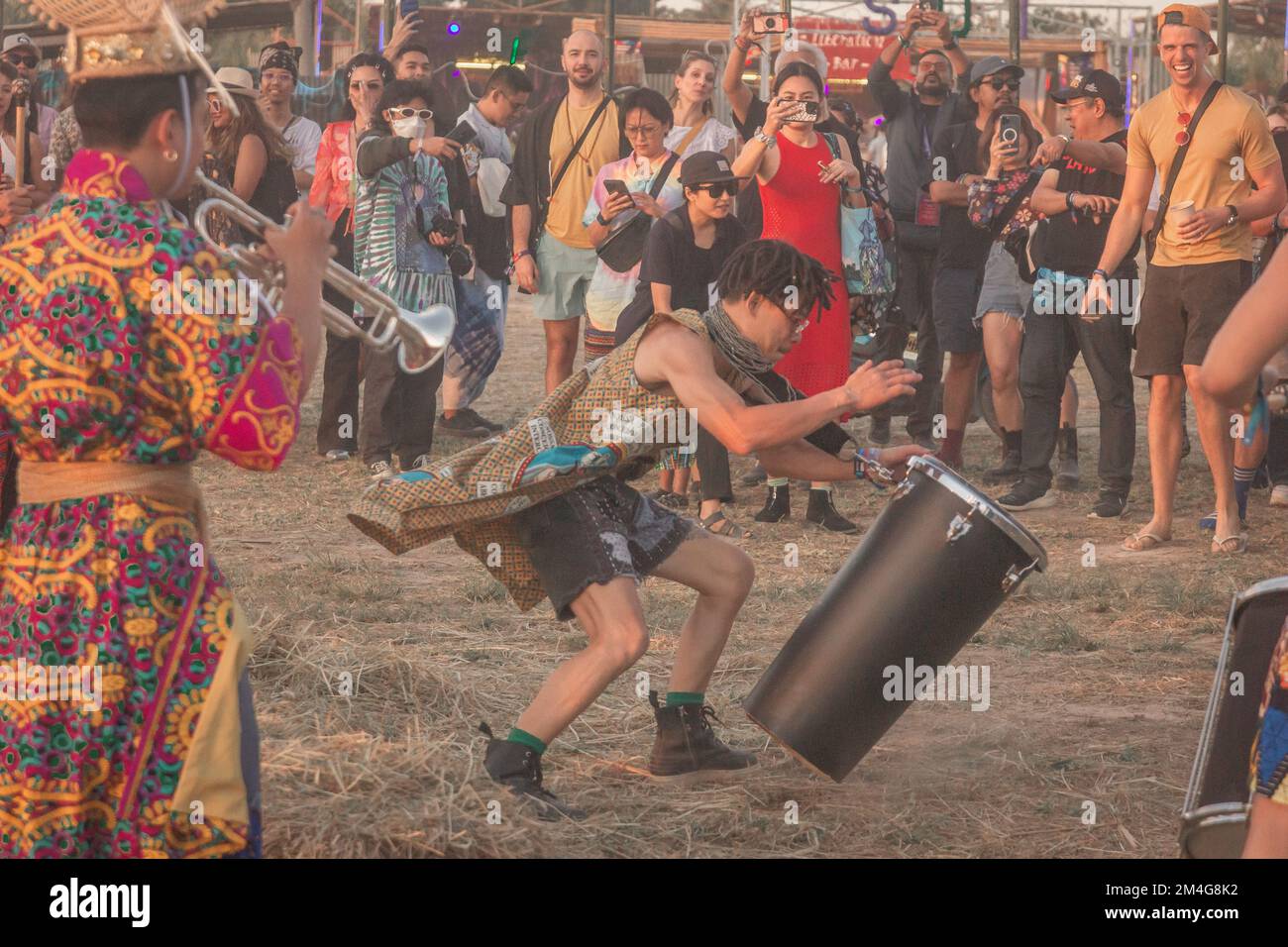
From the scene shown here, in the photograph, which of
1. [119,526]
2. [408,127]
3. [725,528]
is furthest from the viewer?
[408,127]

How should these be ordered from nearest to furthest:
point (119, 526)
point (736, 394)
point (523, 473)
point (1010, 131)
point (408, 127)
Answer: point (119, 526) → point (523, 473) → point (736, 394) → point (1010, 131) → point (408, 127)

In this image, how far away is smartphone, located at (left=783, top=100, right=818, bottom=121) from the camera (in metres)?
7.92

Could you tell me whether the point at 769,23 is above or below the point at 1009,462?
above

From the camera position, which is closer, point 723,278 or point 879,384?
point 879,384

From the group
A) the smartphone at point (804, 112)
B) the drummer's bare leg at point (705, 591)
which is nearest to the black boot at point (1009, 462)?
the smartphone at point (804, 112)

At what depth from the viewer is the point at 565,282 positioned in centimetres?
935

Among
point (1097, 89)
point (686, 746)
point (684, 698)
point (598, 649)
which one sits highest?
point (1097, 89)

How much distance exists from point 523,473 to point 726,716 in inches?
59.2

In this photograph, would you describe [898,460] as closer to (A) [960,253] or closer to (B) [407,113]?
(A) [960,253]

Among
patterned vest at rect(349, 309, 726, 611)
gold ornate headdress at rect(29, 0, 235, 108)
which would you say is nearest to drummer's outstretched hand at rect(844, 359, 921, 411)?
patterned vest at rect(349, 309, 726, 611)

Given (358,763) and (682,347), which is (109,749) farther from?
(682,347)

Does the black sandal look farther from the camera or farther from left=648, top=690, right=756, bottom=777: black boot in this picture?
left=648, top=690, right=756, bottom=777: black boot

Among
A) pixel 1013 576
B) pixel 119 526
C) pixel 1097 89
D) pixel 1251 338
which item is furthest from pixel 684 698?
pixel 1097 89

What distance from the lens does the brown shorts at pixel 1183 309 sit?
7250 mm
